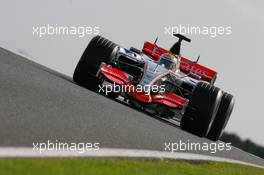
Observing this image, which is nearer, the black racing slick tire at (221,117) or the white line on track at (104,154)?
the white line on track at (104,154)

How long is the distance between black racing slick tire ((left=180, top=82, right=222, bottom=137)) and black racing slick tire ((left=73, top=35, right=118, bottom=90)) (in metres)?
1.93

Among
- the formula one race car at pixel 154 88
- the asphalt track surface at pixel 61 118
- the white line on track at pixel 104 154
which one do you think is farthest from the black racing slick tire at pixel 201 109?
the white line on track at pixel 104 154

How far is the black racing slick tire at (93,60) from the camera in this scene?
14.2 meters

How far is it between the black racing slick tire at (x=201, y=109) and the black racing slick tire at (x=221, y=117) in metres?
0.62

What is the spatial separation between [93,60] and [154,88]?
150cm

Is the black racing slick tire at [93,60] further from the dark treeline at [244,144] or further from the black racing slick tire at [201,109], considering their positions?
the dark treeline at [244,144]

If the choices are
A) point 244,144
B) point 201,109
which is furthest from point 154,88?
point 244,144

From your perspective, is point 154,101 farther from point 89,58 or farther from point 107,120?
point 107,120

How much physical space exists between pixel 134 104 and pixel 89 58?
4.44 ft

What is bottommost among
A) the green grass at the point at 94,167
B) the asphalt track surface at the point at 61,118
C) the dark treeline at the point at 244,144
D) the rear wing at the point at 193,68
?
the dark treeline at the point at 244,144

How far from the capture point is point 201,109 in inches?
542

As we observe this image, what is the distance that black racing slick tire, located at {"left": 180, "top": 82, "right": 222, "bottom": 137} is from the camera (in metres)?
13.7

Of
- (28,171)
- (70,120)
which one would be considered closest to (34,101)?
(70,120)

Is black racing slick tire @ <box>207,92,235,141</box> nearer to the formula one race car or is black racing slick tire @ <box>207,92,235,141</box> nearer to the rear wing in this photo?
the formula one race car
